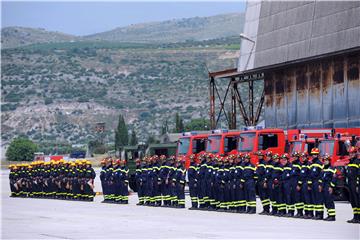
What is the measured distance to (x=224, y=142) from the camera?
125 feet

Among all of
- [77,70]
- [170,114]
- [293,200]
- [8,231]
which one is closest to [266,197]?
[293,200]

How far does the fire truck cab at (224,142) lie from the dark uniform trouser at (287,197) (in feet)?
36.8

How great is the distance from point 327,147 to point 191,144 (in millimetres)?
9090

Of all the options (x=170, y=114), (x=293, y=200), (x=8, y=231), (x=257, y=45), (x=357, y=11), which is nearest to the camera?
(x=8, y=231)

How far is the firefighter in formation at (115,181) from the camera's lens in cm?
3491

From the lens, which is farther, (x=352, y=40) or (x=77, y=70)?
(x=77, y=70)

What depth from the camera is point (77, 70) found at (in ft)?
596

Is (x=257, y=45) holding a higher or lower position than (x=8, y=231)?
higher

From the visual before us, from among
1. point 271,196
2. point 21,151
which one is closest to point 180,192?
point 271,196

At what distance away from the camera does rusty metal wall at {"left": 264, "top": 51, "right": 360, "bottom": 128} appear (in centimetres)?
4294

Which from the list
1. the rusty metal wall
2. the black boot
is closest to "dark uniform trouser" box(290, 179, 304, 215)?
the black boot

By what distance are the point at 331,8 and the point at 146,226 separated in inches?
855

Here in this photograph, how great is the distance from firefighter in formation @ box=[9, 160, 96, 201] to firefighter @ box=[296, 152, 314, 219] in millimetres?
14166

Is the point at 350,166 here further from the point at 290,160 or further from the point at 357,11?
the point at 357,11
